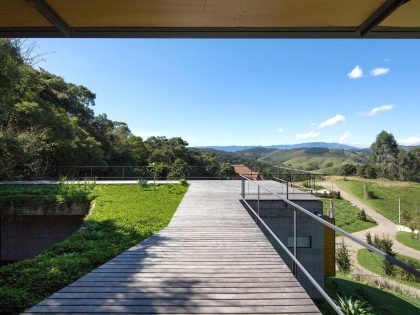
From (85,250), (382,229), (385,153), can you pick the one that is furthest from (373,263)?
(385,153)

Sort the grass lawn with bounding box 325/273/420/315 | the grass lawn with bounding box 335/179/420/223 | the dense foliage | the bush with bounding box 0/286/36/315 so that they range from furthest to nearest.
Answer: the grass lawn with bounding box 335/179/420/223
the grass lawn with bounding box 325/273/420/315
the dense foliage
the bush with bounding box 0/286/36/315

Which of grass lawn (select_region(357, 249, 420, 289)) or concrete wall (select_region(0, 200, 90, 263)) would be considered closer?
concrete wall (select_region(0, 200, 90, 263))

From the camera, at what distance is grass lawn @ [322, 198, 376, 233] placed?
34344mm

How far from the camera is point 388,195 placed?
161 ft

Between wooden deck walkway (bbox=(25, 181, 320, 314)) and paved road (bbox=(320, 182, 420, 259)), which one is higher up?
wooden deck walkway (bbox=(25, 181, 320, 314))

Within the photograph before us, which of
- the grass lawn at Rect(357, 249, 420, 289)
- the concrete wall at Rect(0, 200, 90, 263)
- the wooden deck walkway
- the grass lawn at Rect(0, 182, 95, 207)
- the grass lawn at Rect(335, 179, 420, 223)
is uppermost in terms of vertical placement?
the grass lawn at Rect(0, 182, 95, 207)

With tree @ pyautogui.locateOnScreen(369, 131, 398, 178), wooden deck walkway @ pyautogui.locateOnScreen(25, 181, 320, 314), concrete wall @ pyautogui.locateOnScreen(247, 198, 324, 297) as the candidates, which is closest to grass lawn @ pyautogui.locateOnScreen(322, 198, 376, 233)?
concrete wall @ pyautogui.locateOnScreen(247, 198, 324, 297)

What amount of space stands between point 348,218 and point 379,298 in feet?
81.5

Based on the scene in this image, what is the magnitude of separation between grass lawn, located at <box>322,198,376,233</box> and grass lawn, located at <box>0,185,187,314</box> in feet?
92.5

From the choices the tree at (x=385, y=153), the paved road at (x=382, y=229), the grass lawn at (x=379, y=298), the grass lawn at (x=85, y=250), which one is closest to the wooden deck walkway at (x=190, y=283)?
the grass lawn at (x=85, y=250)

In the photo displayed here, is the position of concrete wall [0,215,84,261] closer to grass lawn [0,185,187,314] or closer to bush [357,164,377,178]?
grass lawn [0,185,187,314]

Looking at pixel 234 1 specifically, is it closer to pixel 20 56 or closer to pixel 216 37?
pixel 216 37

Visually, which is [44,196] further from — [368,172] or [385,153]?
[385,153]

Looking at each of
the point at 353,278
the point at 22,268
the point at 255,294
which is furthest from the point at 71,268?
the point at 353,278
